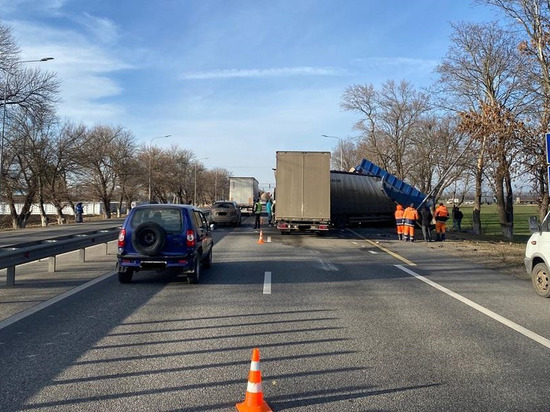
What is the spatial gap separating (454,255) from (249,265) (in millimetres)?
7728

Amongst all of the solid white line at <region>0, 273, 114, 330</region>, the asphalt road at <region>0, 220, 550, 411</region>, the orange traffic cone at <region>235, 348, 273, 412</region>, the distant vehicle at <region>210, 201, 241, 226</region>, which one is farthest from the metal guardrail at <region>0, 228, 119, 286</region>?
the distant vehicle at <region>210, 201, 241, 226</region>

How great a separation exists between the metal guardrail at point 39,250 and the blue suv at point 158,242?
1.69 m

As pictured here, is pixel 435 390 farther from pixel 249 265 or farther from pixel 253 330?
pixel 249 265

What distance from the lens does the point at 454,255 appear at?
16516 mm

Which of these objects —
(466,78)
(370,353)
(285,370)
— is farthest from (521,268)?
(466,78)

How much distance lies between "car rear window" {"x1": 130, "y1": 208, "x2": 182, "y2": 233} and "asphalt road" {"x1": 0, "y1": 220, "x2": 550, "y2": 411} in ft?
4.06

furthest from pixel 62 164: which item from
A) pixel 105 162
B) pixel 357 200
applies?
pixel 357 200

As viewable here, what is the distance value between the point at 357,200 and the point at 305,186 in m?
7.20

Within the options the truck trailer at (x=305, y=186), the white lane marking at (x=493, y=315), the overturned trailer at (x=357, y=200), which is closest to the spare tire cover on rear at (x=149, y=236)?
the white lane marking at (x=493, y=315)

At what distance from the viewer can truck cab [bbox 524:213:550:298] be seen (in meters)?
8.90

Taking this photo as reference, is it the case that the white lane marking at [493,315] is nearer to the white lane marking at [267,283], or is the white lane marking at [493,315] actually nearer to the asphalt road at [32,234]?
the white lane marking at [267,283]

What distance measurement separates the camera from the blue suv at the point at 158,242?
9.55 meters

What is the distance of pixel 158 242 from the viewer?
9508 mm

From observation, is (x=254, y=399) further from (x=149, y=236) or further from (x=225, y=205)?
(x=225, y=205)
